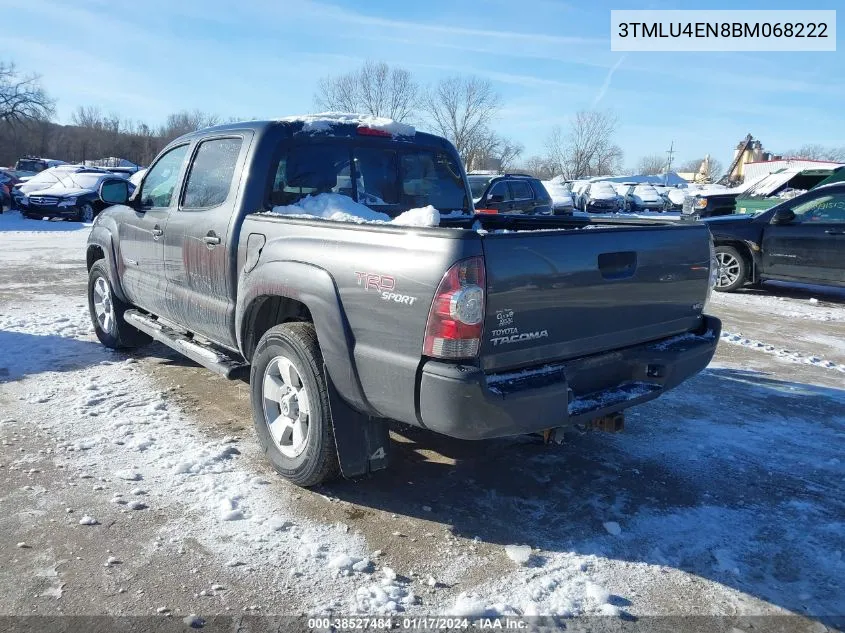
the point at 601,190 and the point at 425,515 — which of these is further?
the point at 601,190

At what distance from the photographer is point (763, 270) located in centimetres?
1023

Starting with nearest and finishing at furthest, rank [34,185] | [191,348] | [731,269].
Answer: [191,348], [731,269], [34,185]

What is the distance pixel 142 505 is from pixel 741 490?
3.18 m

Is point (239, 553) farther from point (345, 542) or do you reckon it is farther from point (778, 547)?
point (778, 547)

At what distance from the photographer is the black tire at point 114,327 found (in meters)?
6.03

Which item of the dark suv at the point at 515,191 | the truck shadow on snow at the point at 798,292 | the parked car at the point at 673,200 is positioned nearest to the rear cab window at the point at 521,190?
the dark suv at the point at 515,191

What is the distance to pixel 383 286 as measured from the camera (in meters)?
2.93

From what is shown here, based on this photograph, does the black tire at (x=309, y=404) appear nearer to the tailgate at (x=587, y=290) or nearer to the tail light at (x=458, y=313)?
the tail light at (x=458, y=313)

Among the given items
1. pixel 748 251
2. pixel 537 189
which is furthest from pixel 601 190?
pixel 748 251

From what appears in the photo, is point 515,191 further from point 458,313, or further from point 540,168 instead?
point 540,168

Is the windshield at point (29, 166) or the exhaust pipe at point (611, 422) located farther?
the windshield at point (29, 166)

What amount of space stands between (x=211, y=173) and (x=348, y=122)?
3.20 feet

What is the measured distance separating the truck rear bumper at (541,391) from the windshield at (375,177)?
1919 mm

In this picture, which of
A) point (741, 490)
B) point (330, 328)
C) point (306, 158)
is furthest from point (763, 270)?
point (330, 328)
